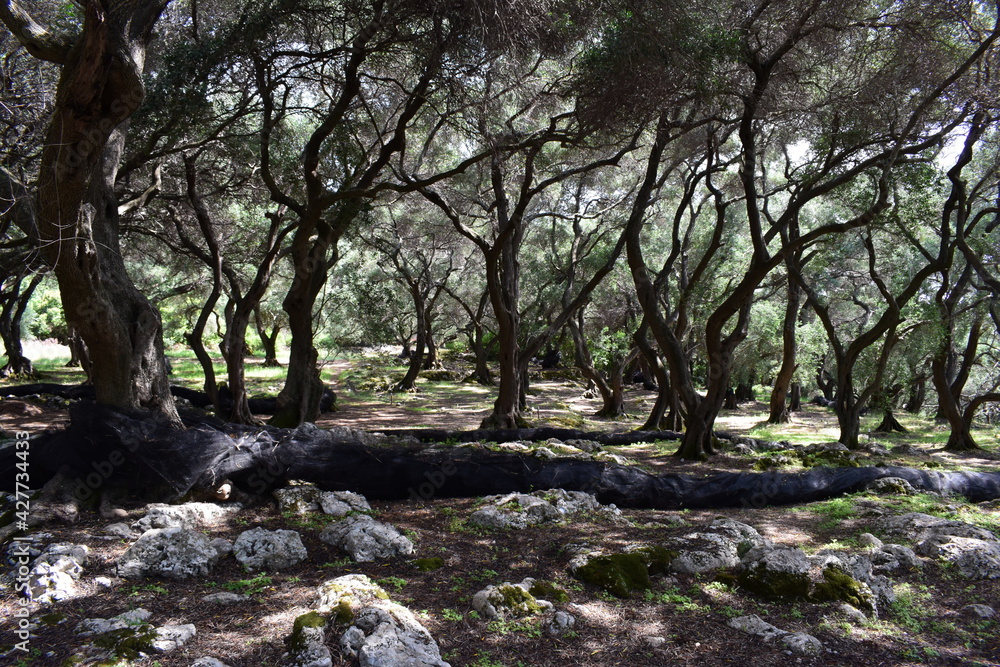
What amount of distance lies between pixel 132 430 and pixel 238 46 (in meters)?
4.29

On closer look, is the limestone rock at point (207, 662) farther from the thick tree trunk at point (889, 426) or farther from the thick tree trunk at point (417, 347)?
the thick tree trunk at point (417, 347)

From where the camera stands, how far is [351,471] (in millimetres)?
5512

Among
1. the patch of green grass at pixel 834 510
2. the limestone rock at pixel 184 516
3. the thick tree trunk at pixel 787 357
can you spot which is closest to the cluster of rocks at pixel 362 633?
the limestone rock at pixel 184 516

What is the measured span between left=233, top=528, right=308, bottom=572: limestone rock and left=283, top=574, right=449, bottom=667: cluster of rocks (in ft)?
2.14

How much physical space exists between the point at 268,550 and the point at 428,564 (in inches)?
40.2

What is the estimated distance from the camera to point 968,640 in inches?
134

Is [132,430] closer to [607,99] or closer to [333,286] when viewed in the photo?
[607,99]

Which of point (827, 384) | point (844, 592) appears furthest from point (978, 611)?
point (827, 384)

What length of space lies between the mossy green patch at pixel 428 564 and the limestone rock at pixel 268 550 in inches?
28.7

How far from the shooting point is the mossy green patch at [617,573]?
3895 mm

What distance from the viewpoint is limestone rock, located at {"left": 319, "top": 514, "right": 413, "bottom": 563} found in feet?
13.9

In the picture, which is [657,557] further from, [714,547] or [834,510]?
[834,510]

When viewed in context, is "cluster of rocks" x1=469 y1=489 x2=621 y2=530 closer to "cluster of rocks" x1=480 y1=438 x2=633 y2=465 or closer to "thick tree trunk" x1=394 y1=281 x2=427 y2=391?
"cluster of rocks" x1=480 y1=438 x2=633 y2=465

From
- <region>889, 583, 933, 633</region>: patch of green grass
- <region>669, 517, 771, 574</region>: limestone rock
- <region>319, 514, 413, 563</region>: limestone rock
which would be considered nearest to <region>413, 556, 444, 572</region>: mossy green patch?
<region>319, 514, 413, 563</region>: limestone rock
